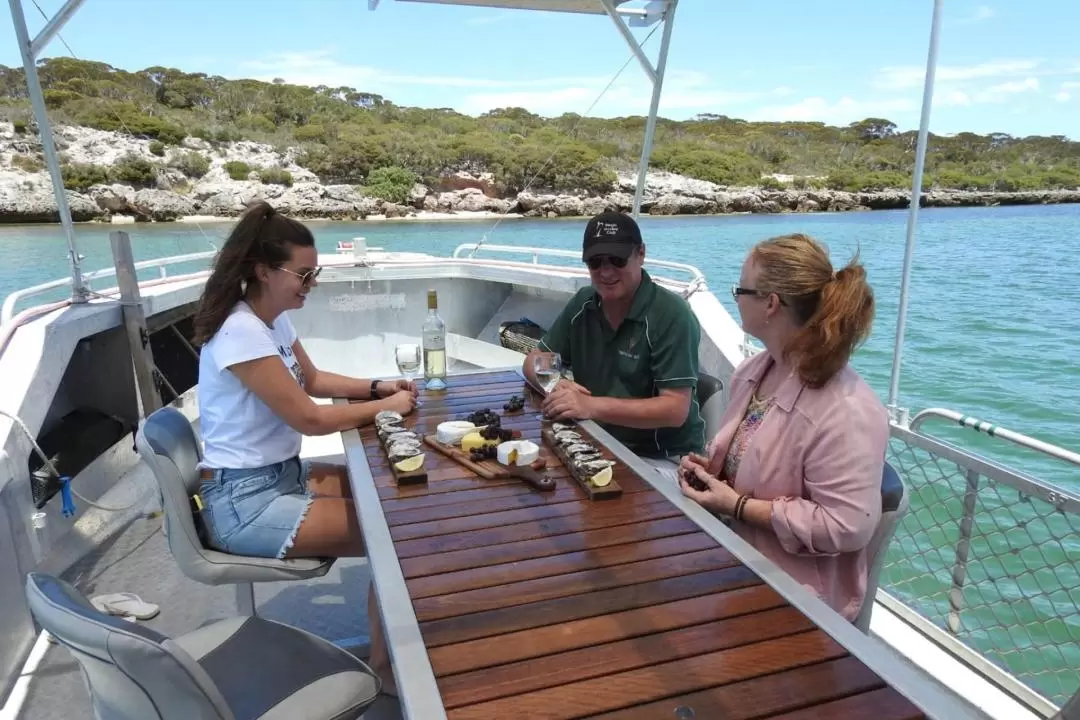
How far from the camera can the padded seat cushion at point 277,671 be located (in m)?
1.33

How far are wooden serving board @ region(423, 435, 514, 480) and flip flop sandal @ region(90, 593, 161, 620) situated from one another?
4.83 ft

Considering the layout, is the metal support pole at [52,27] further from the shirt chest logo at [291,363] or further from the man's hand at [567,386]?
the man's hand at [567,386]

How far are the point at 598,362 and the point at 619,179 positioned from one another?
121 ft

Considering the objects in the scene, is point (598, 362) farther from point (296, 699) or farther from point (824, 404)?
point (296, 699)

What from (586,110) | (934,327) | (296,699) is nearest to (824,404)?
(296,699)

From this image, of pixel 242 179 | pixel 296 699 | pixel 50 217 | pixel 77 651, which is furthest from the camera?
pixel 242 179

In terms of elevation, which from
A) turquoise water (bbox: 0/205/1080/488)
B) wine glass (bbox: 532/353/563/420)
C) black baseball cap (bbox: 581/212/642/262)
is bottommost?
turquoise water (bbox: 0/205/1080/488)

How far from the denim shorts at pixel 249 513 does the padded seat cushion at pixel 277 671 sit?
0.69ft

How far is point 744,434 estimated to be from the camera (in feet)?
5.70

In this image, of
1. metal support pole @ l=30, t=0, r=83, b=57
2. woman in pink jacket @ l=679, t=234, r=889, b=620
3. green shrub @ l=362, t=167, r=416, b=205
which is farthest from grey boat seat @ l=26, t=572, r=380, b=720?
green shrub @ l=362, t=167, r=416, b=205

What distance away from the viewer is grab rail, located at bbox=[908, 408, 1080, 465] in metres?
1.70

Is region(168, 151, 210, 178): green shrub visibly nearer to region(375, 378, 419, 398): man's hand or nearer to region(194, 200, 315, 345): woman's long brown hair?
region(375, 378, 419, 398): man's hand

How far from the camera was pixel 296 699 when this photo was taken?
4.39 ft

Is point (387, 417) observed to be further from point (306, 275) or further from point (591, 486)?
point (591, 486)
